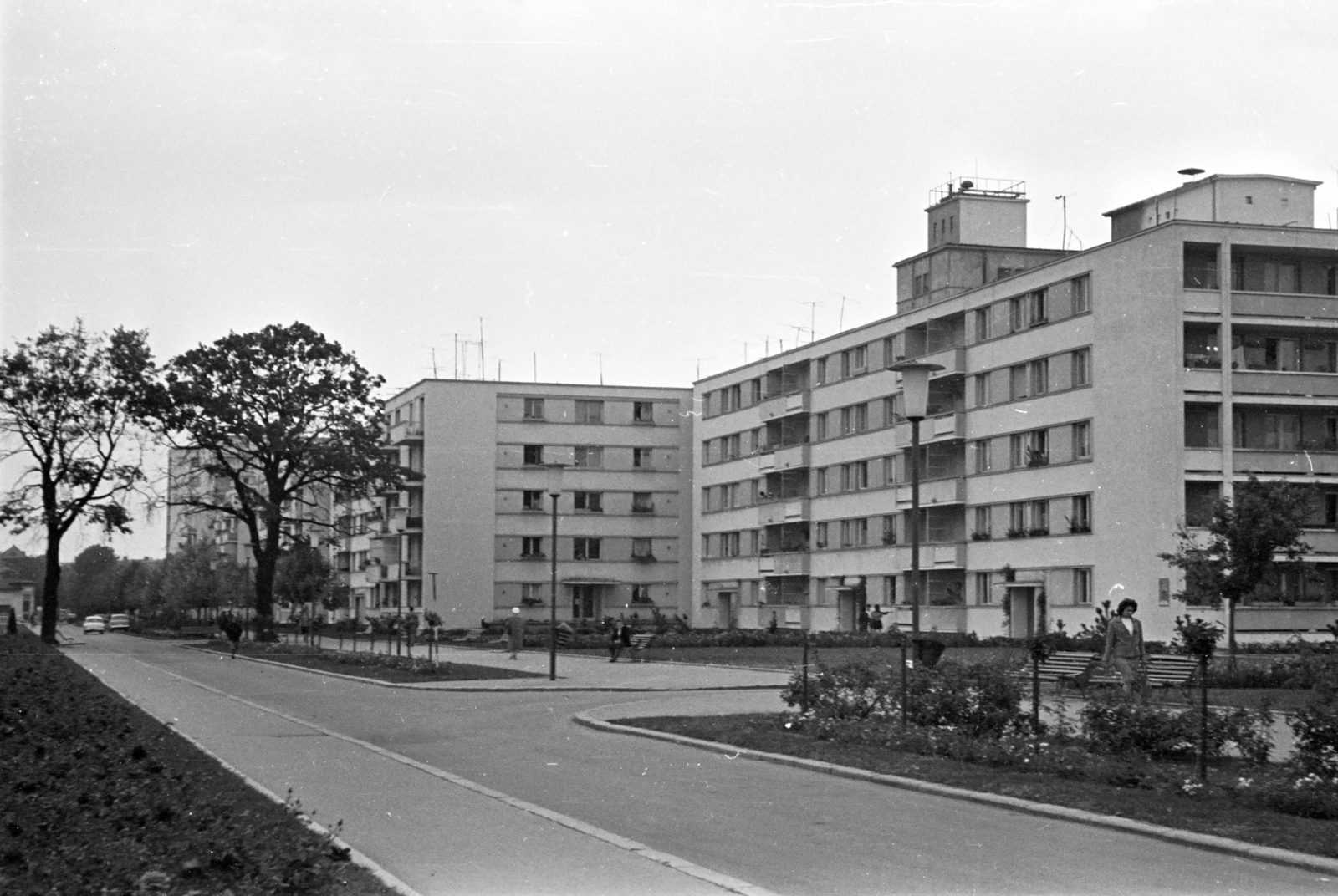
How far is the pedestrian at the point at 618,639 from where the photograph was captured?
47.2 metres

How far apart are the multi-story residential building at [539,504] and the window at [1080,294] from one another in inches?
1724

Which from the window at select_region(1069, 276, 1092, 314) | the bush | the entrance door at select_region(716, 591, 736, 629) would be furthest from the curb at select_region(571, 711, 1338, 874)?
the entrance door at select_region(716, 591, 736, 629)

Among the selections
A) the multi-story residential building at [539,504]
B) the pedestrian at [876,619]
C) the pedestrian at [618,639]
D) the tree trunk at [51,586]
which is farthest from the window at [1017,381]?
the tree trunk at [51,586]

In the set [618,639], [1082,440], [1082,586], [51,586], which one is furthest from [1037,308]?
[51,586]

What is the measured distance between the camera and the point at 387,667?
3944 cm

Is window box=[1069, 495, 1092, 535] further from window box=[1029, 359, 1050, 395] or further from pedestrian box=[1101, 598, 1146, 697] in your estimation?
pedestrian box=[1101, 598, 1146, 697]

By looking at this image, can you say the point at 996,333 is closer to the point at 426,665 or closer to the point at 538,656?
the point at 538,656

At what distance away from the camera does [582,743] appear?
19.4m

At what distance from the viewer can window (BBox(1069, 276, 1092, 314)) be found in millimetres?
58844

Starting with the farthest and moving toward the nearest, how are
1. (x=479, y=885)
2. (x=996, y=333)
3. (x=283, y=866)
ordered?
(x=996, y=333)
(x=479, y=885)
(x=283, y=866)

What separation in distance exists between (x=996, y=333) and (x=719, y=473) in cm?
3050

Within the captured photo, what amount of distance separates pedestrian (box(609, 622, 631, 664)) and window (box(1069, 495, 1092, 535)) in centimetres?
1983

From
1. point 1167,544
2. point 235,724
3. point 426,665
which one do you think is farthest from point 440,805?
point 1167,544

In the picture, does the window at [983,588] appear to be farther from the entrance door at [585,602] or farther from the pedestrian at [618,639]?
the entrance door at [585,602]
